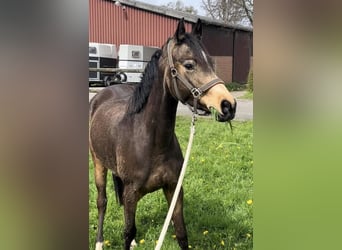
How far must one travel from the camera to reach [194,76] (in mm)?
1427

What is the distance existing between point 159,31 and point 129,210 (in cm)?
74

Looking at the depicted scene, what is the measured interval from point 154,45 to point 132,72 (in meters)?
0.23

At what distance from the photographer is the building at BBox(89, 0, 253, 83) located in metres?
1.56

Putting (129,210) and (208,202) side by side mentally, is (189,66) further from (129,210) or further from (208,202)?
(208,202)

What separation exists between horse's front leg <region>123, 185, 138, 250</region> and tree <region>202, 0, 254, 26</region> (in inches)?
29.6

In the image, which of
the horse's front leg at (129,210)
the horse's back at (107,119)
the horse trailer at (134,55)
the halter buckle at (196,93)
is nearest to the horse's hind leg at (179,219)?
the horse's front leg at (129,210)

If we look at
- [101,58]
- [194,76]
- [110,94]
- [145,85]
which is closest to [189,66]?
[194,76]

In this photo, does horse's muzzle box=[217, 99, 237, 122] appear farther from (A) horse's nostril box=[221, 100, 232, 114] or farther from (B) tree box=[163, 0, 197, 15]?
(B) tree box=[163, 0, 197, 15]
